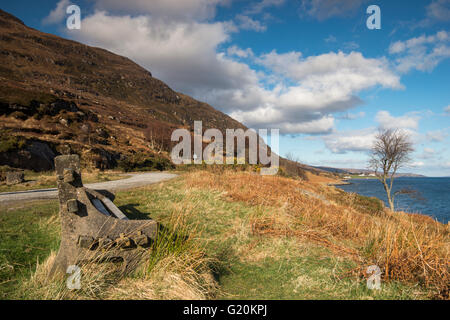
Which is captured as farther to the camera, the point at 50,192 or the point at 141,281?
the point at 50,192

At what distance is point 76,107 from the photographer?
41.5 metres

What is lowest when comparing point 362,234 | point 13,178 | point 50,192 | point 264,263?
point 264,263

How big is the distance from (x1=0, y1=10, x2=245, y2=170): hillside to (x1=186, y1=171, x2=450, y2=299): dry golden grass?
5736 mm

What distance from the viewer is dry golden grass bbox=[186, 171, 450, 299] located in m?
3.66

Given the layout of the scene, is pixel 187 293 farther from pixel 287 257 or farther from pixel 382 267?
pixel 382 267

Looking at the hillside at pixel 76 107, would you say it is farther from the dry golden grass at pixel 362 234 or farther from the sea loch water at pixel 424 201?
the sea loch water at pixel 424 201

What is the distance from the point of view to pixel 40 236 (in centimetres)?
481

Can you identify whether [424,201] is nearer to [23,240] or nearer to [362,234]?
[362,234]

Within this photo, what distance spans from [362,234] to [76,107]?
155 feet

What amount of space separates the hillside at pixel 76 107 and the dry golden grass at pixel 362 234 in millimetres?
5736

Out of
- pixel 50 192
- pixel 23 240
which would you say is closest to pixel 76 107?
pixel 50 192

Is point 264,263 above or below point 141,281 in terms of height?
below
